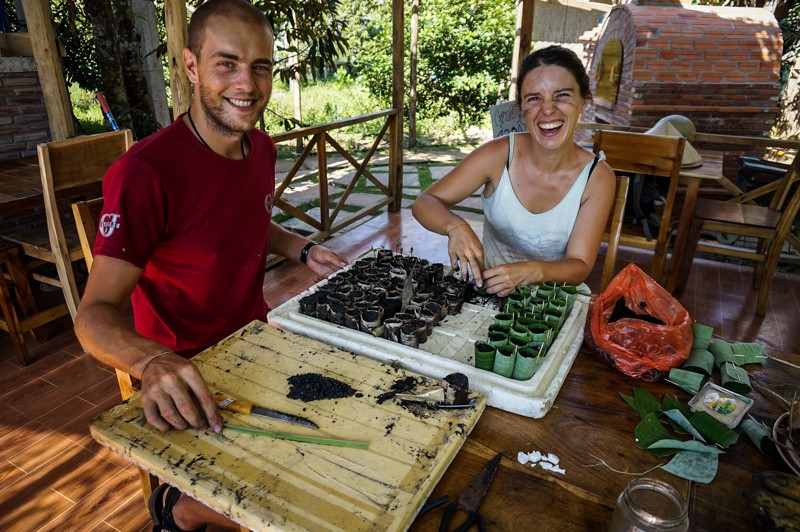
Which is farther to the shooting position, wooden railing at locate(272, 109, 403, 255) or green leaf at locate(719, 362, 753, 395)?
wooden railing at locate(272, 109, 403, 255)

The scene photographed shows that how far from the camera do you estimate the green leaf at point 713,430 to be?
45.9 inches

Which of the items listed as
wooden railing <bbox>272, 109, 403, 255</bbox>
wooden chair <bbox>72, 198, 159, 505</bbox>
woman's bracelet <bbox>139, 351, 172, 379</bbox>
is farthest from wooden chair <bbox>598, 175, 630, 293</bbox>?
wooden railing <bbox>272, 109, 403, 255</bbox>

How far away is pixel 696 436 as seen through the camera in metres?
1.19

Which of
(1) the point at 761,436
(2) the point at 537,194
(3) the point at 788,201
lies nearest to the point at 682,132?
(3) the point at 788,201

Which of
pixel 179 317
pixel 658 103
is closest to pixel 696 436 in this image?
pixel 179 317

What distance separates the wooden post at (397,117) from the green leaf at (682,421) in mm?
5483

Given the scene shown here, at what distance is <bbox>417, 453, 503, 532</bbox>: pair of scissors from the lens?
0.96 m

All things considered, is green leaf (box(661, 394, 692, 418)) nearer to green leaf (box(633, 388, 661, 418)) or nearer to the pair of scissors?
green leaf (box(633, 388, 661, 418))

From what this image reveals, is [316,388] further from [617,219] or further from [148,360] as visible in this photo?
[617,219]

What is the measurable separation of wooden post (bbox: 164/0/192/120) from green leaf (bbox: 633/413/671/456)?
3.07 metres

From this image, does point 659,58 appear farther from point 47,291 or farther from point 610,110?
point 47,291

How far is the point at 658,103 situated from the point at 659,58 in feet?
1.97

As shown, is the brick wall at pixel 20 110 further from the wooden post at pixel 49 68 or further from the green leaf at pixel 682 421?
the green leaf at pixel 682 421

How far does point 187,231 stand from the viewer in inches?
67.4
